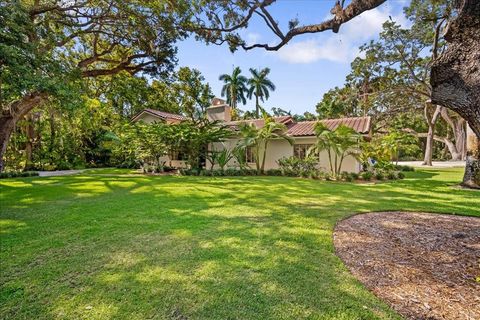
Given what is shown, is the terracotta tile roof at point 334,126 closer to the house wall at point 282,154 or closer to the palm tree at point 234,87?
the house wall at point 282,154

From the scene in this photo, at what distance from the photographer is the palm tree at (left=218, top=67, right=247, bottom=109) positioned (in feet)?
127

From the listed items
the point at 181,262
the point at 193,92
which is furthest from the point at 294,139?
the point at 181,262

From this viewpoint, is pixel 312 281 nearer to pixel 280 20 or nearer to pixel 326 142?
pixel 280 20

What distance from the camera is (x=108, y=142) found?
23.9m

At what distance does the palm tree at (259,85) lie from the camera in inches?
1558

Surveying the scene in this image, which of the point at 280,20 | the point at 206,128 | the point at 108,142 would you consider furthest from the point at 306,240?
the point at 108,142

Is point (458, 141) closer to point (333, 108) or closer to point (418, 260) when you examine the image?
point (333, 108)

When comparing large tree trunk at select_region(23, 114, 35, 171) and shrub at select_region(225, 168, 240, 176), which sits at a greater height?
large tree trunk at select_region(23, 114, 35, 171)

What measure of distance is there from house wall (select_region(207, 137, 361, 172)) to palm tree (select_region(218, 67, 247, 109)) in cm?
2072

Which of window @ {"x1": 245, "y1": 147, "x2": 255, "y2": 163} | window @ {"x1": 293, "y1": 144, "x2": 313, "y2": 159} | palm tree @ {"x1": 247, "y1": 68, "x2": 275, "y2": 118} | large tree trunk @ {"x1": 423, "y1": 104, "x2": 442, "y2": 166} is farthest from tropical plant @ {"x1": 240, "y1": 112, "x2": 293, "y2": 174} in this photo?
palm tree @ {"x1": 247, "y1": 68, "x2": 275, "y2": 118}

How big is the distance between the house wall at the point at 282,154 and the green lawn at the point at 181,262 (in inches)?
333

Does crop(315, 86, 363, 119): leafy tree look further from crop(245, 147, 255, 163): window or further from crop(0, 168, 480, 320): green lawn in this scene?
crop(0, 168, 480, 320): green lawn

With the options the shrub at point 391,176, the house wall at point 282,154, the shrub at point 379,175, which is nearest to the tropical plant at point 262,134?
the house wall at point 282,154

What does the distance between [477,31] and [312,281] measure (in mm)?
3227
